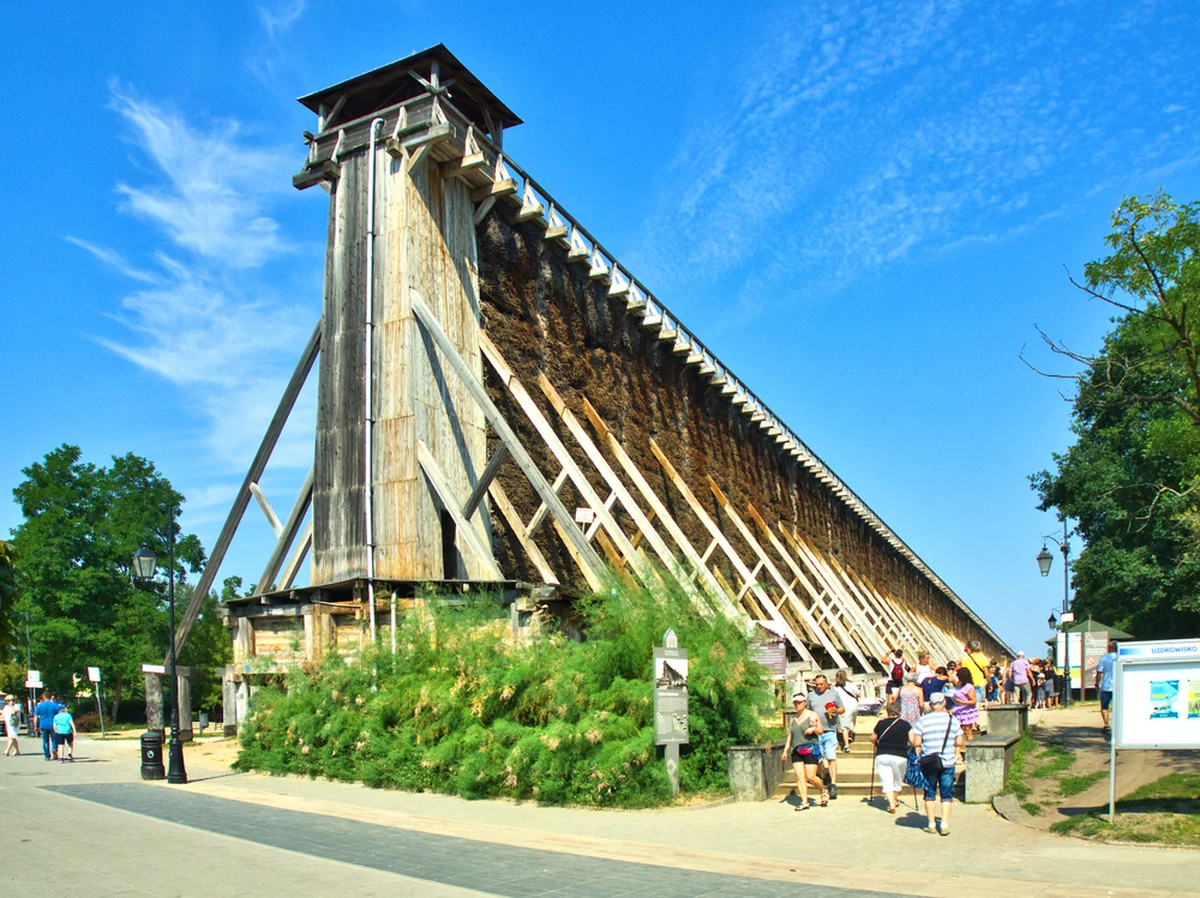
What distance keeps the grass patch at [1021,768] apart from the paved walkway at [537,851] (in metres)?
0.57

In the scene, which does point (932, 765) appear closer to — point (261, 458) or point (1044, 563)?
point (261, 458)

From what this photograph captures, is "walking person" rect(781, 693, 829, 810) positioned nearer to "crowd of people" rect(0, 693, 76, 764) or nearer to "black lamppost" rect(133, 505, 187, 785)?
"black lamppost" rect(133, 505, 187, 785)

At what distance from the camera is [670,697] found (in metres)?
11.7

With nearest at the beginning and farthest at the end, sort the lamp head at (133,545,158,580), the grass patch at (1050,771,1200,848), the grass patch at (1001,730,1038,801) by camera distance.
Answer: the grass patch at (1050,771,1200,848) → the grass patch at (1001,730,1038,801) → the lamp head at (133,545,158,580)

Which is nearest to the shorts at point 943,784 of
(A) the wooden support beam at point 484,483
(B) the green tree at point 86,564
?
(A) the wooden support beam at point 484,483

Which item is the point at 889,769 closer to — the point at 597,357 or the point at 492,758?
the point at 492,758

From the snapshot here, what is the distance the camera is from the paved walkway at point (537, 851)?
7.52 meters

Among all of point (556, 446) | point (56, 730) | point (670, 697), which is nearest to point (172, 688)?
point (56, 730)

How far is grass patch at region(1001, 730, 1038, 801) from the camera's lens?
1138cm

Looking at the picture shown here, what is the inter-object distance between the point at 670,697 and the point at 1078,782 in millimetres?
4806

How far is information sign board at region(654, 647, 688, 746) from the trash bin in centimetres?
836

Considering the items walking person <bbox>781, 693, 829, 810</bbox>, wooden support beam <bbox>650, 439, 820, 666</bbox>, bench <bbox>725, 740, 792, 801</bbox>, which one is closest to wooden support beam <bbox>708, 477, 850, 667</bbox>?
wooden support beam <bbox>650, 439, 820, 666</bbox>

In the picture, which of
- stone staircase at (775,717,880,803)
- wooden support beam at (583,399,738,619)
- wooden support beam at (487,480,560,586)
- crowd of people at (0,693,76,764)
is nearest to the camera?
stone staircase at (775,717,880,803)

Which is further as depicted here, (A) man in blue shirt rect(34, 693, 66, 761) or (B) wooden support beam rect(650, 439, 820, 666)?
(B) wooden support beam rect(650, 439, 820, 666)
